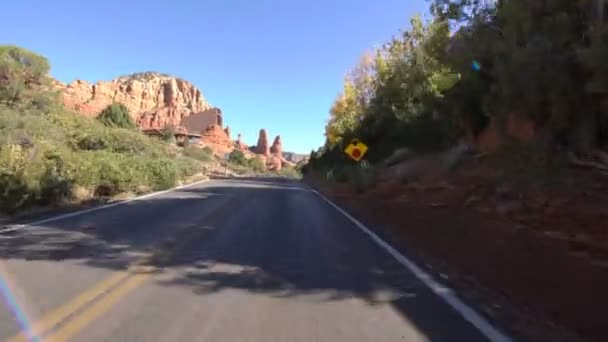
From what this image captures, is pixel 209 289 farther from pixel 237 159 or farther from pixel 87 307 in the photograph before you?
pixel 237 159

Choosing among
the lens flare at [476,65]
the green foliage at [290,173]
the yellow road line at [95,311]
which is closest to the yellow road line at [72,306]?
the yellow road line at [95,311]

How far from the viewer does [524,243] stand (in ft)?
34.9

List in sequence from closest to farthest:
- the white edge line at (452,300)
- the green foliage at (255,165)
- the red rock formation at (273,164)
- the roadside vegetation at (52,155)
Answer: the white edge line at (452,300) < the roadside vegetation at (52,155) < the green foliage at (255,165) < the red rock formation at (273,164)

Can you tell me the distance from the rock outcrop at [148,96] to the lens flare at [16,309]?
375 feet

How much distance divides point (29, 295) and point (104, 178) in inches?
759

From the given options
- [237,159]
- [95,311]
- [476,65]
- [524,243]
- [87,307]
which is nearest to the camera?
[95,311]

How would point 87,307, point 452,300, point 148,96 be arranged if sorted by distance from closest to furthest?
1. point 87,307
2. point 452,300
3. point 148,96

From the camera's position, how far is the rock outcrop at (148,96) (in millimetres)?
131750

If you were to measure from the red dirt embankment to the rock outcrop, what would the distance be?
108272mm

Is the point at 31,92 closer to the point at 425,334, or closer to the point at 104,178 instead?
the point at 104,178

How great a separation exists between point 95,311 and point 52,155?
17.7 m

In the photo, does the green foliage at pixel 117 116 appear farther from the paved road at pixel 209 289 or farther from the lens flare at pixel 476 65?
the paved road at pixel 209 289

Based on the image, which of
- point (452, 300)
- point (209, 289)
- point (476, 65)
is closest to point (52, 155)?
point (476, 65)

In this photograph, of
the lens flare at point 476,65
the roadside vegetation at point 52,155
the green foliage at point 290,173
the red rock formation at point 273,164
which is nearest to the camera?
the lens flare at point 476,65
